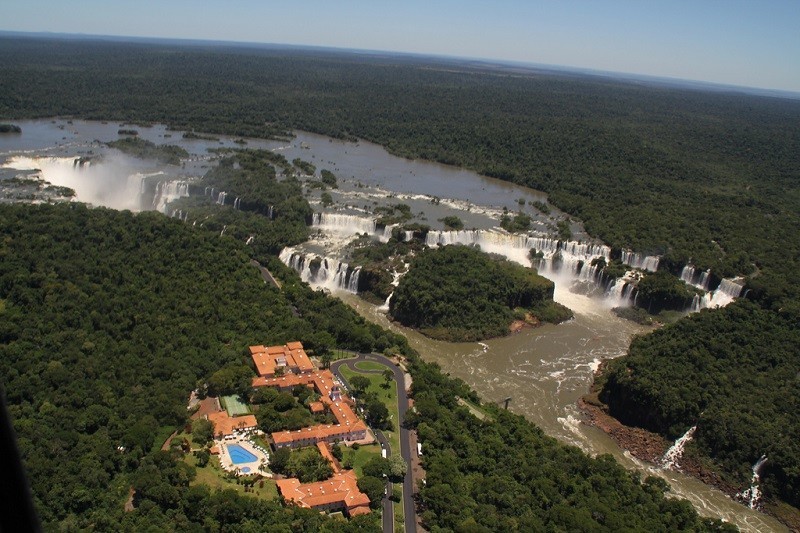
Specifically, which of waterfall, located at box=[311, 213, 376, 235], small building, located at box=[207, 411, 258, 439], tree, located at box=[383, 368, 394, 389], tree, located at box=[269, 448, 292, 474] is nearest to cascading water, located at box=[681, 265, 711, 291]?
waterfall, located at box=[311, 213, 376, 235]

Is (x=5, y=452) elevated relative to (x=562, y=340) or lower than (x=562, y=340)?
elevated

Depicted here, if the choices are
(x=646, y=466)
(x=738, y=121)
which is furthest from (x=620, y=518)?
(x=738, y=121)

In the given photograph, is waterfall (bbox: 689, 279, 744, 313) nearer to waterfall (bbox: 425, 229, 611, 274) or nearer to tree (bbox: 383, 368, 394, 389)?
waterfall (bbox: 425, 229, 611, 274)

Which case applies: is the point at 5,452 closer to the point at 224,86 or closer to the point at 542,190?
the point at 542,190

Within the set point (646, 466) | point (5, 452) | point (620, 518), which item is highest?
point (5, 452)

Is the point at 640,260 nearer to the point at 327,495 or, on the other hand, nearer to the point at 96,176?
the point at 327,495

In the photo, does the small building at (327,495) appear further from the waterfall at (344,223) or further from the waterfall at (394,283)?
the waterfall at (344,223)
